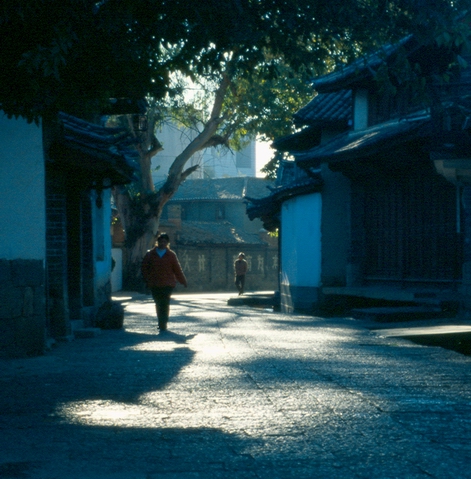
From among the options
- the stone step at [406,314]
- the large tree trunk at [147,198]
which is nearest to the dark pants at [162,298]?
the stone step at [406,314]

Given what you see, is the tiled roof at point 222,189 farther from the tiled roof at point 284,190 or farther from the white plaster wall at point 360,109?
the white plaster wall at point 360,109

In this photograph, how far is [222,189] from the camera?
2394 inches

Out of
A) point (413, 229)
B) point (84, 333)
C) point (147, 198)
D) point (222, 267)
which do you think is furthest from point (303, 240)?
point (222, 267)

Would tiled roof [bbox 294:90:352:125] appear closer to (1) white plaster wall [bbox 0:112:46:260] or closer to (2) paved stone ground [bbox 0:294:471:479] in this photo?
(2) paved stone ground [bbox 0:294:471:479]

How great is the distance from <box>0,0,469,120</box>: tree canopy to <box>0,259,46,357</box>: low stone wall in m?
2.69

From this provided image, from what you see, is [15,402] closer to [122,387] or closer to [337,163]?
[122,387]

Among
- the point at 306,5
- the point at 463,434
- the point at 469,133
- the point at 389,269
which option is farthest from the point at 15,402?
the point at 389,269

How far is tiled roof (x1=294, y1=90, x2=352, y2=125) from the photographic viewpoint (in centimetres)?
2212

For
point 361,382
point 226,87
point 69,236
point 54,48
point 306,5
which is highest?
point 226,87

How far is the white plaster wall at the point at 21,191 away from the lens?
1033cm

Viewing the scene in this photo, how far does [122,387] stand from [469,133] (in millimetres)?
6733

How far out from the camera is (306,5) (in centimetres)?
820

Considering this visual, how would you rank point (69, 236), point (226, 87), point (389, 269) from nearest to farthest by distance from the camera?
point (69, 236) → point (389, 269) → point (226, 87)

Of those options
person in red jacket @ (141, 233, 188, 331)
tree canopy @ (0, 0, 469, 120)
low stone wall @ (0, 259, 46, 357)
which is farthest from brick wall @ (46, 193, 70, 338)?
tree canopy @ (0, 0, 469, 120)
